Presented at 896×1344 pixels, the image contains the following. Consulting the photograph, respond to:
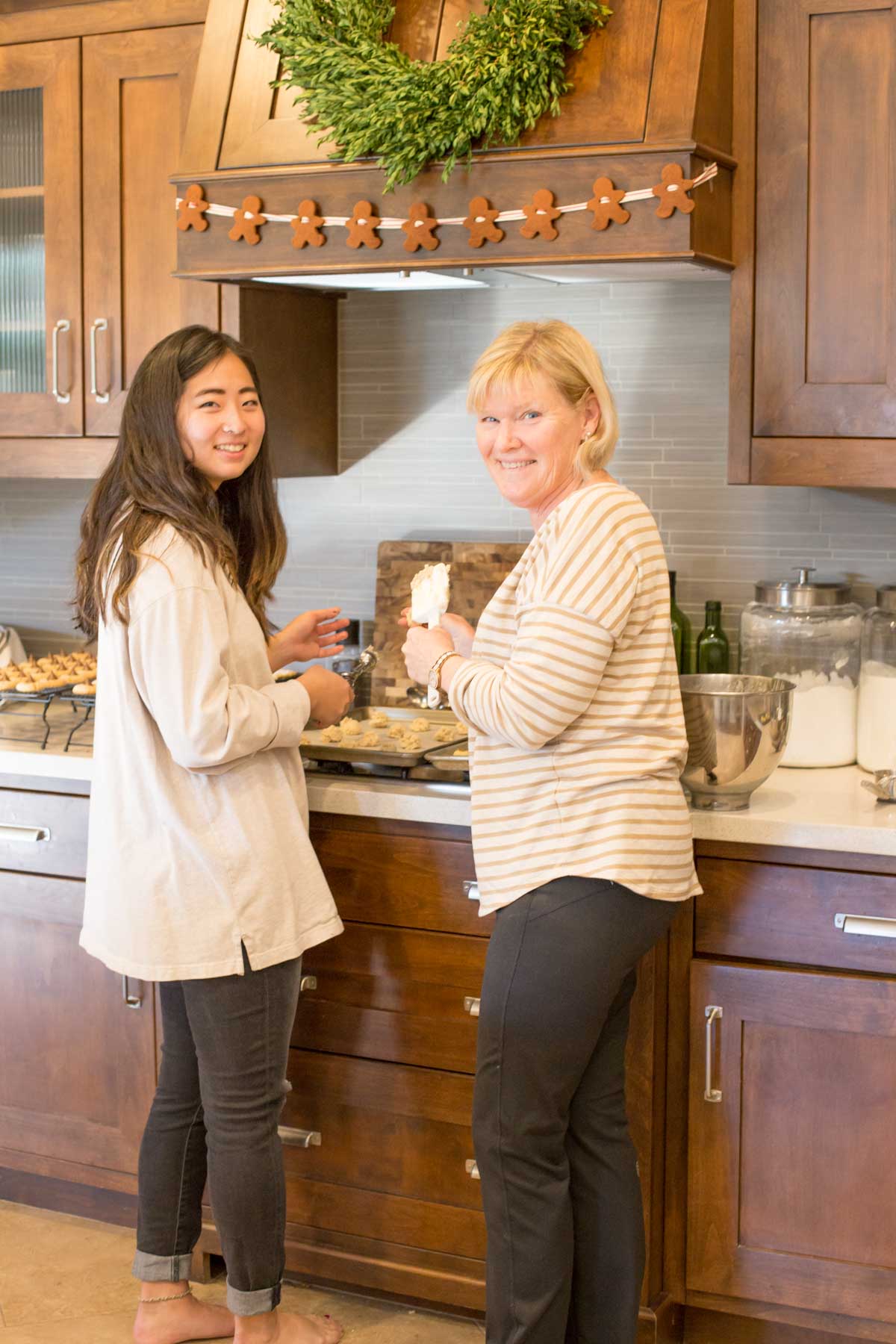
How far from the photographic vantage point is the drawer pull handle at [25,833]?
2.58 meters

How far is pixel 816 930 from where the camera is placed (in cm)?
215

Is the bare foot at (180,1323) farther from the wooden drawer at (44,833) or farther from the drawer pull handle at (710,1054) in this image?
the drawer pull handle at (710,1054)

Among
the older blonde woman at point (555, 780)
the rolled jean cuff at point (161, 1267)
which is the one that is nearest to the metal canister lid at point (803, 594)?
the older blonde woman at point (555, 780)

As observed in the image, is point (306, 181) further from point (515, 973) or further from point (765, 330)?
point (515, 973)

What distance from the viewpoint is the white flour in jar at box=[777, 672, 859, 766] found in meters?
2.54

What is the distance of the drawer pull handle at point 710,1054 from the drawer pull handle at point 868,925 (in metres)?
0.23

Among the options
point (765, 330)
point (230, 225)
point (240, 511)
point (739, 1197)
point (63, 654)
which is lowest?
point (739, 1197)

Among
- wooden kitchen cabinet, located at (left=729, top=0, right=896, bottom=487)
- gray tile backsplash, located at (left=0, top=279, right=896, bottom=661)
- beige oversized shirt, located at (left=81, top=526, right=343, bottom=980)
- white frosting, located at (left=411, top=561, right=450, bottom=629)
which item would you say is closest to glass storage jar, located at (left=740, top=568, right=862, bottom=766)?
gray tile backsplash, located at (left=0, top=279, right=896, bottom=661)

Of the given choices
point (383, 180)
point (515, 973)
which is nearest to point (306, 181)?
point (383, 180)

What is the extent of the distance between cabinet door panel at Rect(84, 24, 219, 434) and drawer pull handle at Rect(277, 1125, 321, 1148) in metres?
1.36

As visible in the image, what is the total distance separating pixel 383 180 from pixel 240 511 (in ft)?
1.92

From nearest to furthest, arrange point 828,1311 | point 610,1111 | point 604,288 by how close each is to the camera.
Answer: point 610,1111 → point 828,1311 → point 604,288

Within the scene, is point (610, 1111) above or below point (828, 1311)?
above

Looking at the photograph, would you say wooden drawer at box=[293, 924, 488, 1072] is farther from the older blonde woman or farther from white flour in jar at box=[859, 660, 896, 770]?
white flour in jar at box=[859, 660, 896, 770]
